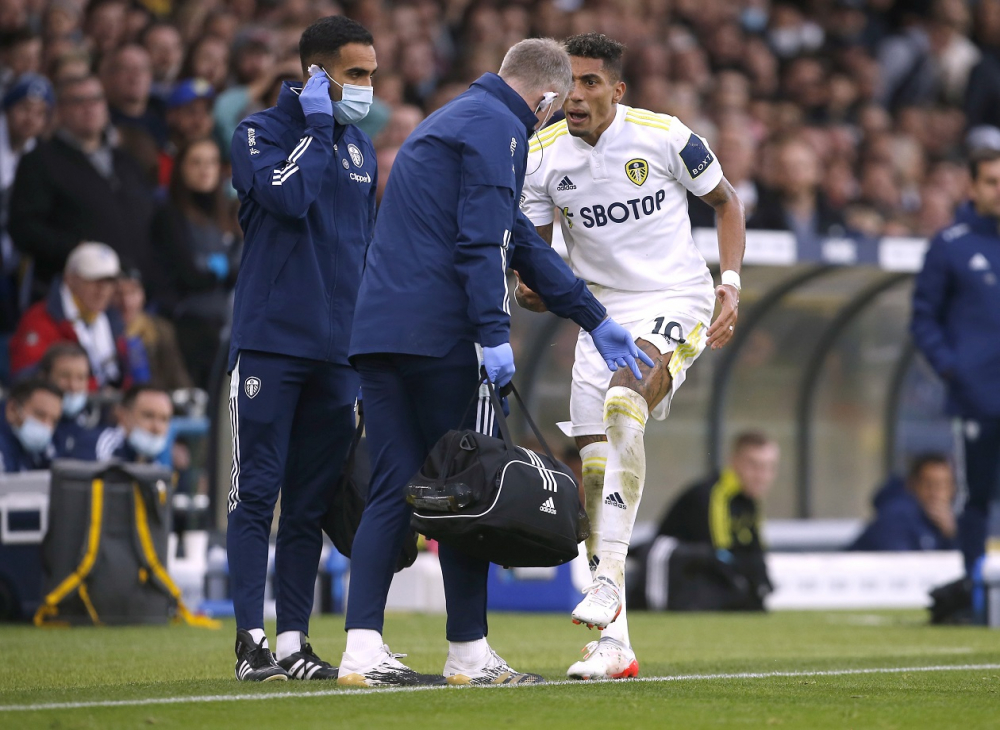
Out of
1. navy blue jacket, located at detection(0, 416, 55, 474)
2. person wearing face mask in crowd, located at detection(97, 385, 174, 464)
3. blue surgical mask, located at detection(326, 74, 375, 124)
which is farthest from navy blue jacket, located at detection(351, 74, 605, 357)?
navy blue jacket, located at detection(0, 416, 55, 474)

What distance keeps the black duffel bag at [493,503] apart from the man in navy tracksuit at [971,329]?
17.4 ft

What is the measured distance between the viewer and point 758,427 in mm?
13453

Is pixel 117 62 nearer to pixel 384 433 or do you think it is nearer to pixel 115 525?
pixel 115 525

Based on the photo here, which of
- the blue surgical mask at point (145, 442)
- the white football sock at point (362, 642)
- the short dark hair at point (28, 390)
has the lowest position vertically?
the white football sock at point (362, 642)

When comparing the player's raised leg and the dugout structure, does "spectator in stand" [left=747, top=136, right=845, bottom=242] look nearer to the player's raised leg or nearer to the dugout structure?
the dugout structure

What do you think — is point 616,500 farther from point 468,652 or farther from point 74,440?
point 74,440

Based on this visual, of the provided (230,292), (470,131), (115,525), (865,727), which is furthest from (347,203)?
(230,292)

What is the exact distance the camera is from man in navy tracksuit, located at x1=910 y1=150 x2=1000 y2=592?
973 centimetres

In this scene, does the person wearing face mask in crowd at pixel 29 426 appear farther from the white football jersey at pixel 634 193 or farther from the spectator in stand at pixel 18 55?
the white football jersey at pixel 634 193

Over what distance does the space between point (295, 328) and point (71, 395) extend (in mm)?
4224

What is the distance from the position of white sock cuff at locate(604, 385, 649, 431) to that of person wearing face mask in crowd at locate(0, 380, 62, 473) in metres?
4.65

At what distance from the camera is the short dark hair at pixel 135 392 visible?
9.76m

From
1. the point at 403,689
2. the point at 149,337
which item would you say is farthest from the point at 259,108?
the point at 403,689

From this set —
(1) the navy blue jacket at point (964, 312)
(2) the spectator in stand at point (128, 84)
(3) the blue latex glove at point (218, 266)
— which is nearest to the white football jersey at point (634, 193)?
(1) the navy blue jacket at point (964, 312)
